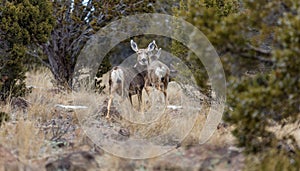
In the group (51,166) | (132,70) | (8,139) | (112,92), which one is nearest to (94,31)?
(132,70)

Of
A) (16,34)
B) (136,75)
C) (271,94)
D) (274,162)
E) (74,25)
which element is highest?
(74,25)

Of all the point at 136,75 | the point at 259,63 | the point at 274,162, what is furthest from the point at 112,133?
the point at 274,162

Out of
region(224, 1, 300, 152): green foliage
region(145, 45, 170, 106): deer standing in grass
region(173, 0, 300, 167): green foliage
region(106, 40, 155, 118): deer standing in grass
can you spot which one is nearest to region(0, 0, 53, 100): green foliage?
region(106, 40, 155, 118): deer standing in grass

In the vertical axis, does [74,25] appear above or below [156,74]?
above

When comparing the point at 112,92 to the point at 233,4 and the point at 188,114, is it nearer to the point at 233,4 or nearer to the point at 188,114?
the point at 188,114

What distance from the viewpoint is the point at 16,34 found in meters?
8.77

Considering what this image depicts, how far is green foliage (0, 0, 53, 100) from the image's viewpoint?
8.70 m

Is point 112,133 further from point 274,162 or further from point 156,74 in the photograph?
point 274,162

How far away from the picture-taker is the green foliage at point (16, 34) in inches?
342

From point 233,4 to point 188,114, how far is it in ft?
7.67

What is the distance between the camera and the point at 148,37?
1570 centimetres

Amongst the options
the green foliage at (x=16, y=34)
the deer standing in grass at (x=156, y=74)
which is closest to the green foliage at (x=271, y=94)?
the deer standing in grass at (x=156, y=74)

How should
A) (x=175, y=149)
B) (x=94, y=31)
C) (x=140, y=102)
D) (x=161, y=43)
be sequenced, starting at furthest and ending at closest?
1. (x=161, y=43)
2. (x=94, y=31)
3. (x=140, y=102)
4. (x=175, y=149)

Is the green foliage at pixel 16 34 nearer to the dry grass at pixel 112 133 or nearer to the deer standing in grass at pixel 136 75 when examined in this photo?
the dry grass at pixel 112 133
